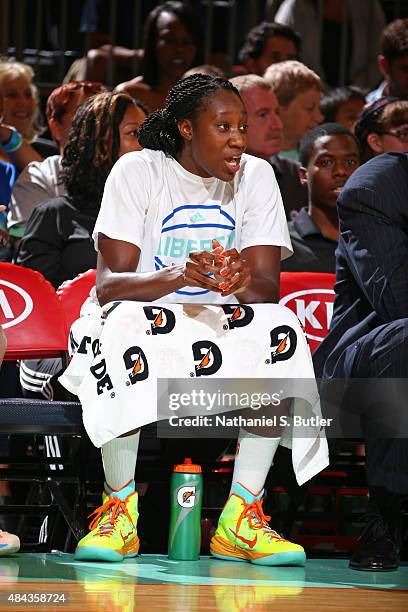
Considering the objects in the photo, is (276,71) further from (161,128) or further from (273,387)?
(273,387)

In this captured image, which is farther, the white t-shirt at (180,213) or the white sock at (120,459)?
the white t-shirt at (180,213)

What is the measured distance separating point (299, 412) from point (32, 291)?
1133 millimetres

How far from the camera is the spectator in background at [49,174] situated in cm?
531

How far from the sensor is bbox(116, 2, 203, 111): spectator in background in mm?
6469

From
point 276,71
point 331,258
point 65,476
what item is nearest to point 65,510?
point 65,476

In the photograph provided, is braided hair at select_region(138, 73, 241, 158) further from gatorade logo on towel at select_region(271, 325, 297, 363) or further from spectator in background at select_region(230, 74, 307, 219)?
spectator in background at select_region(230, 74, 307, 219)

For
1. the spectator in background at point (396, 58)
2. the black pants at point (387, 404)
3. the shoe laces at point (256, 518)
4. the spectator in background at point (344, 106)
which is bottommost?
the shoe laces at point (256, 518)

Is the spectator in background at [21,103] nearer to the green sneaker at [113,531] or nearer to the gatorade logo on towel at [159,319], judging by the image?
the gatorade logo on towel at [159,319]

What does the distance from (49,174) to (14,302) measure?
4.57ft

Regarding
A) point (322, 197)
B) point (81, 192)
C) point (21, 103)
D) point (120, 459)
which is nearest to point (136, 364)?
point (120, 459)

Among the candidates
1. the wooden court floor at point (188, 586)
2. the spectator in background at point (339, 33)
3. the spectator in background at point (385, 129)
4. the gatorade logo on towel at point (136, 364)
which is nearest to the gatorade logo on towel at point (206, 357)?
the gatorade logo on towel at point (136, 364)

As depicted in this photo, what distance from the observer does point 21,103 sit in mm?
6082

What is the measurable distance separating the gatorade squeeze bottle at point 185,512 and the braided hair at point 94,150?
154cm

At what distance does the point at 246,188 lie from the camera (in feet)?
12.7
